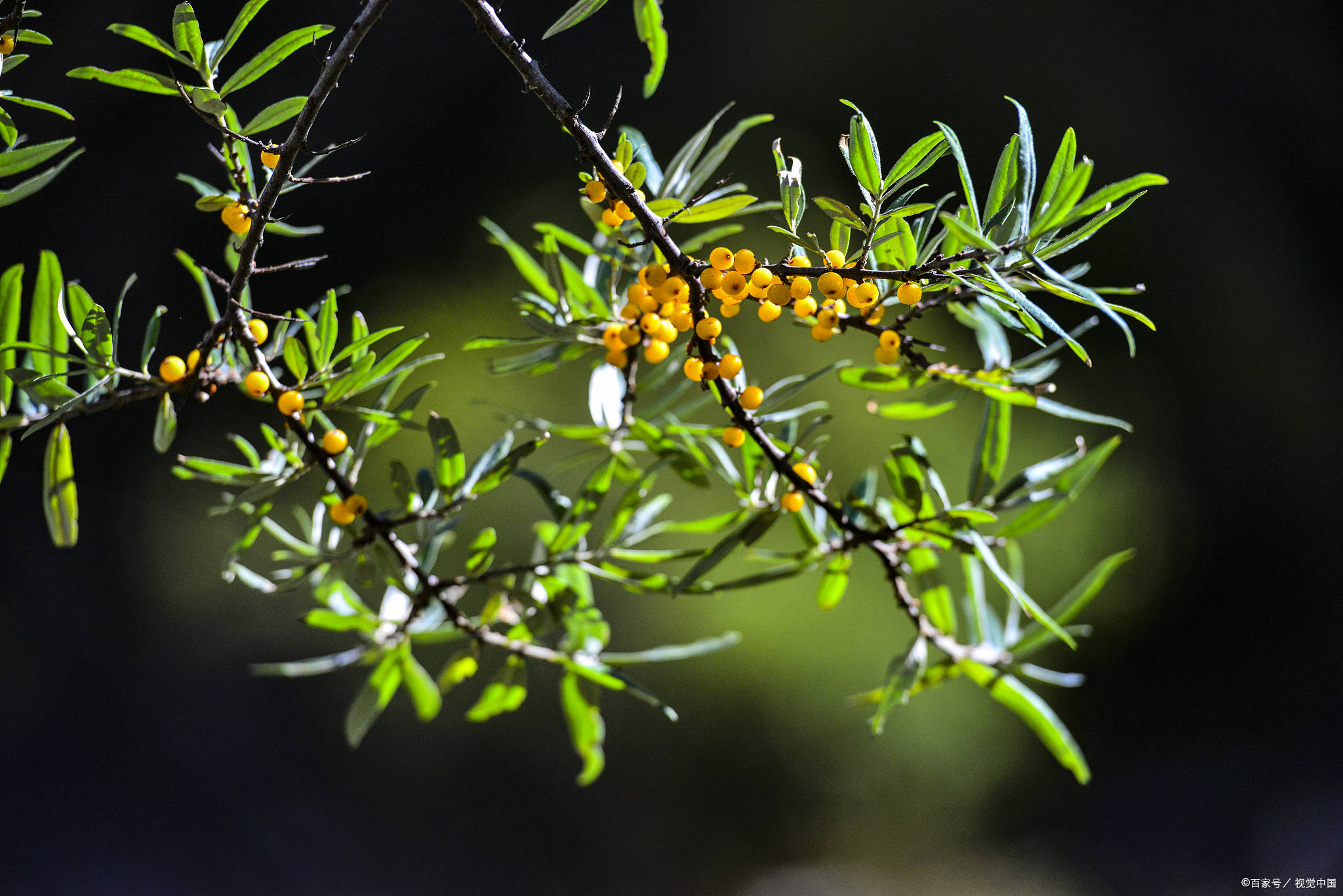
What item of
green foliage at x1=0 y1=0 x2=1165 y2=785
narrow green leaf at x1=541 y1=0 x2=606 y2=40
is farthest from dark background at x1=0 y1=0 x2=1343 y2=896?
narrow green leaf at x1=541 y1=0 x2=606 y2=40

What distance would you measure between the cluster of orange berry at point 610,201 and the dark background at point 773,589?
1.89 feet

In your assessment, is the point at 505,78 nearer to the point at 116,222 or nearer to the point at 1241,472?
the point at 116,222

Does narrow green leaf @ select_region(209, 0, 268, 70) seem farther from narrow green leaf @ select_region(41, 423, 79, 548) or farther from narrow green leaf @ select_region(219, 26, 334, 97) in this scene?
narrow green leaf @ select_region(41, 423, 79, 548)

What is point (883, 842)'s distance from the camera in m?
1.03

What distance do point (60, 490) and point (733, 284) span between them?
241 millimetres

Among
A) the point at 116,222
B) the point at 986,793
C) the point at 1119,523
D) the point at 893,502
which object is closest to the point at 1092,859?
the point at 986,793

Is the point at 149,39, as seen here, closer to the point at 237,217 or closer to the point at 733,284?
the point at 237,217

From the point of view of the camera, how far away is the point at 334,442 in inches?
12.0

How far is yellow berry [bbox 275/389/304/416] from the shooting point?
0.88 ft

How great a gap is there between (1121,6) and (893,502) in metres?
0.90

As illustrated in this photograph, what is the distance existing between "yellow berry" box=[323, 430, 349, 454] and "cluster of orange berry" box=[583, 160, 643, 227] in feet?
0.40

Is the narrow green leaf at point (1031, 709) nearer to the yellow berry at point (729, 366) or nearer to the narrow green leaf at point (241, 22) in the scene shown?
the yellow berry at point (729, 366)

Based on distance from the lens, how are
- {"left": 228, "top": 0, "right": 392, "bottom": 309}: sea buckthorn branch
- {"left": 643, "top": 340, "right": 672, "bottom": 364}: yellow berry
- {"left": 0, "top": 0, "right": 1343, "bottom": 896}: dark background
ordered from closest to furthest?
{"left": 228, "top": 0, "right": 392, "bottom": 309}: sea buckthorn branch → {"left": 643, "top": 340, "right": 672, "bottom": 364}: yellow berry → {"left": 0, "top": 0, "right": 1343, "bottom": 896}: dark background

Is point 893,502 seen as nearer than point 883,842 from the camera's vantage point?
Yes
